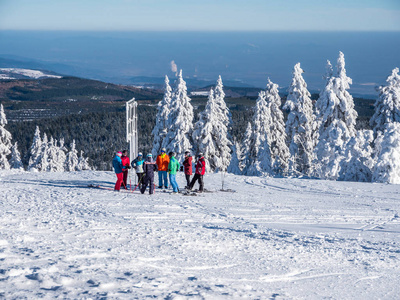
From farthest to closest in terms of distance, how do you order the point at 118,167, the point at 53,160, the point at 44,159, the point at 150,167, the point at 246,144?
the point at 53,160, the point at 44,159, the point at 246,144, the point at 118,167, the point at 150,167

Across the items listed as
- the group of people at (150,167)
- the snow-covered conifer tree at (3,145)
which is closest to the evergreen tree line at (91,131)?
the snow-covered conifer tree at (3,145)

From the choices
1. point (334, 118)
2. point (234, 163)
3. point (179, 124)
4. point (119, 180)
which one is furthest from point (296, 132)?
point (119, 180)

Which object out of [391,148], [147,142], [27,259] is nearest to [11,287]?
[27,259]

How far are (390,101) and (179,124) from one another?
16450 millimetres

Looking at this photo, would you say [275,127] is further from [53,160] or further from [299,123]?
[53,160]

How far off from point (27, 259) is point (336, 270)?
20.6ft

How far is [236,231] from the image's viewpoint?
464 inches

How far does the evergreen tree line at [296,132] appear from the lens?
92.5ft

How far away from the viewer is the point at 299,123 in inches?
1389

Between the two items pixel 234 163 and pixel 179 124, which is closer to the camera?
pixel 179 124

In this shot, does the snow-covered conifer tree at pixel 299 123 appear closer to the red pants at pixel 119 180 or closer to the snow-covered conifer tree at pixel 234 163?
the snow-covered conifer tree at pixel 234 163

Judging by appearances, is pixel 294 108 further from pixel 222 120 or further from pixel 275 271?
pixel 275 271

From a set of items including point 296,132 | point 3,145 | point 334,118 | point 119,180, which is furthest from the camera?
point 3,145

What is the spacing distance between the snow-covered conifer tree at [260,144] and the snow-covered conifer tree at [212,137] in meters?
2.21
